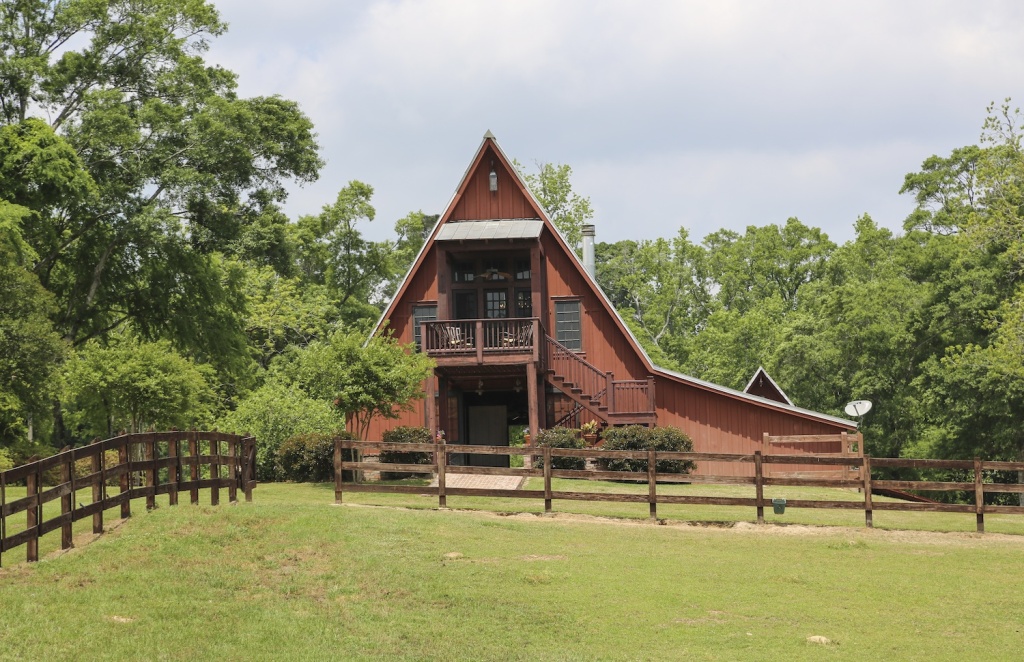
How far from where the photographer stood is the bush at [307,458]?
26672 millimetres

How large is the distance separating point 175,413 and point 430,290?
337 inches

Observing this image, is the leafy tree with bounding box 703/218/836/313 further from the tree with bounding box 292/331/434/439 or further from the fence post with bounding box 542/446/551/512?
the fence post with bounding box 542/446/551/512

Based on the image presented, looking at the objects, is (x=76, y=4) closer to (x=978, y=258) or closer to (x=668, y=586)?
(x=668, y=586)

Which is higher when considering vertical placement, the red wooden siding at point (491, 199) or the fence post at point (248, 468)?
the red wooden siding at point (491, 199)

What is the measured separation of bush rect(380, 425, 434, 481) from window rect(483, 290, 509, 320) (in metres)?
5.18

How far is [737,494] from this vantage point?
85.4 feet

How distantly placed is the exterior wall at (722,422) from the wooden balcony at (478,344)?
444 cm

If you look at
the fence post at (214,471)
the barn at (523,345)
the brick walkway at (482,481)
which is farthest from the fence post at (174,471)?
the barn at (523,345)

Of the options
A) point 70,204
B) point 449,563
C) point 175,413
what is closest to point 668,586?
point 449,563

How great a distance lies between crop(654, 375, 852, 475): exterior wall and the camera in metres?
31.2

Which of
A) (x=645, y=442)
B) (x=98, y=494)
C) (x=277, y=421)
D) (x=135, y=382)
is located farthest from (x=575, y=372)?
(x=98, y=494)

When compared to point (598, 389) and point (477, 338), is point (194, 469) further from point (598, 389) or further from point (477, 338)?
point (598, 389)

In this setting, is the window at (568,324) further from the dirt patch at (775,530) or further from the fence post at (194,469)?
the fence post at (194,469)

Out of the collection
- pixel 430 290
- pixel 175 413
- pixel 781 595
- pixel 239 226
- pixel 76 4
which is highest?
pixel 76 4
